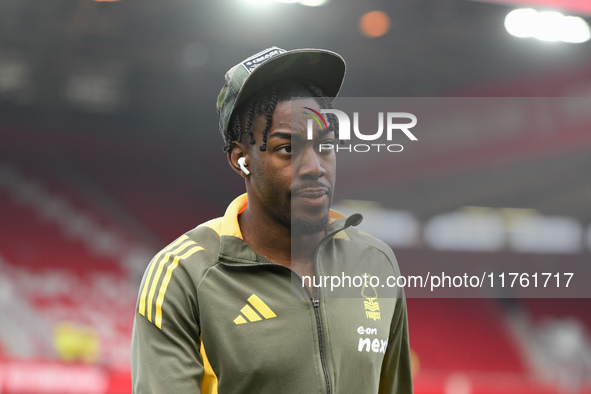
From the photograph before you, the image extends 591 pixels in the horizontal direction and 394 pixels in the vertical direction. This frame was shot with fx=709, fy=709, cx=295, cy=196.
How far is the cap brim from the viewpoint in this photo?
56.2 inches

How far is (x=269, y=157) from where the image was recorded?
145 centimetres

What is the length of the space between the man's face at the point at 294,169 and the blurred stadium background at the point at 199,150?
4.96 meters

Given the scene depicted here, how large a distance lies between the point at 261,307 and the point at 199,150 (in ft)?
25.6

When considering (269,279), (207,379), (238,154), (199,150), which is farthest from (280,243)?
(199,150)

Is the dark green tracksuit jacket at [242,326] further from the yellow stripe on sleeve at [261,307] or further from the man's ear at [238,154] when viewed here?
the man's ear at [238,154]

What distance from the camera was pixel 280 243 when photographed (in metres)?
1.50

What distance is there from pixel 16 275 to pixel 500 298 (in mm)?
5791

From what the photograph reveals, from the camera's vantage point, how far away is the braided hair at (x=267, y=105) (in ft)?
4.76

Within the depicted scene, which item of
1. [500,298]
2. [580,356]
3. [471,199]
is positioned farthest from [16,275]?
[580,356]

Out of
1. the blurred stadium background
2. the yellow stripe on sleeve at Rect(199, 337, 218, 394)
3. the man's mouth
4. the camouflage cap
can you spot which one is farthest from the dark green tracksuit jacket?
the blurred stadium background

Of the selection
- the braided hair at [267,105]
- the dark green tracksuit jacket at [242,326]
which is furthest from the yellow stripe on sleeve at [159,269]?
the braided hair at [267,105]

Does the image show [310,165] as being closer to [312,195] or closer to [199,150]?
[312,195]

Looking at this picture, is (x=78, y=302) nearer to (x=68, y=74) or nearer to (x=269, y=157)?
(x=68, y=74)

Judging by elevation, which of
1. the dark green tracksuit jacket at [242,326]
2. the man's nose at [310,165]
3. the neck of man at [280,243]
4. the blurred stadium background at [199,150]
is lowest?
the dark green tracksuit jacket at [242,326]
